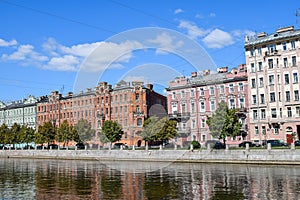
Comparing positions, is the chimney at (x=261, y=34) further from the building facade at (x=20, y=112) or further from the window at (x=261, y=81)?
the building facade at (x=20, y=112)

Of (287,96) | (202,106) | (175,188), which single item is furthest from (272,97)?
(175,188)

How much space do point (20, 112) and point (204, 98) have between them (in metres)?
69.1

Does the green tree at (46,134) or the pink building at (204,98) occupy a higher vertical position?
the pink building at (204,98)

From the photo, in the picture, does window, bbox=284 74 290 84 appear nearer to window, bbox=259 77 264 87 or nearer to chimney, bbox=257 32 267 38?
window, bbox=259 77 264 87

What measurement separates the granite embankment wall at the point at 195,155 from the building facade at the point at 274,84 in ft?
59.6

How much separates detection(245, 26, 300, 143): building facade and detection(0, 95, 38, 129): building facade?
233ft

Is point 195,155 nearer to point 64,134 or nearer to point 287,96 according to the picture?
point 287,96

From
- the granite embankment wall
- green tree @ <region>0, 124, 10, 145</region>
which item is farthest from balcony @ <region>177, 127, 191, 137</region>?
green tree @ <region>0, 124, 10, 145</region>

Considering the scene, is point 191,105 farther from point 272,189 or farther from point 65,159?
point 272,189

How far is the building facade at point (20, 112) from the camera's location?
376ft

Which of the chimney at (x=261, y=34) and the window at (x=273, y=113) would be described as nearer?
the window at (x=273, y=113)

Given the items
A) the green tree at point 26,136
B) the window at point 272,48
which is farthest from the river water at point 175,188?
the green tree at point 26,136

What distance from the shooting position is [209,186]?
2888 cm

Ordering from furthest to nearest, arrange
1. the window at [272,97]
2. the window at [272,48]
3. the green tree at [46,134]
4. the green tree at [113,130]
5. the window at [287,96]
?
the green tree at [46,134] < the green tree at [113,130] < the window at [272,97] < the window at [272,48] < the window at [287,96]
